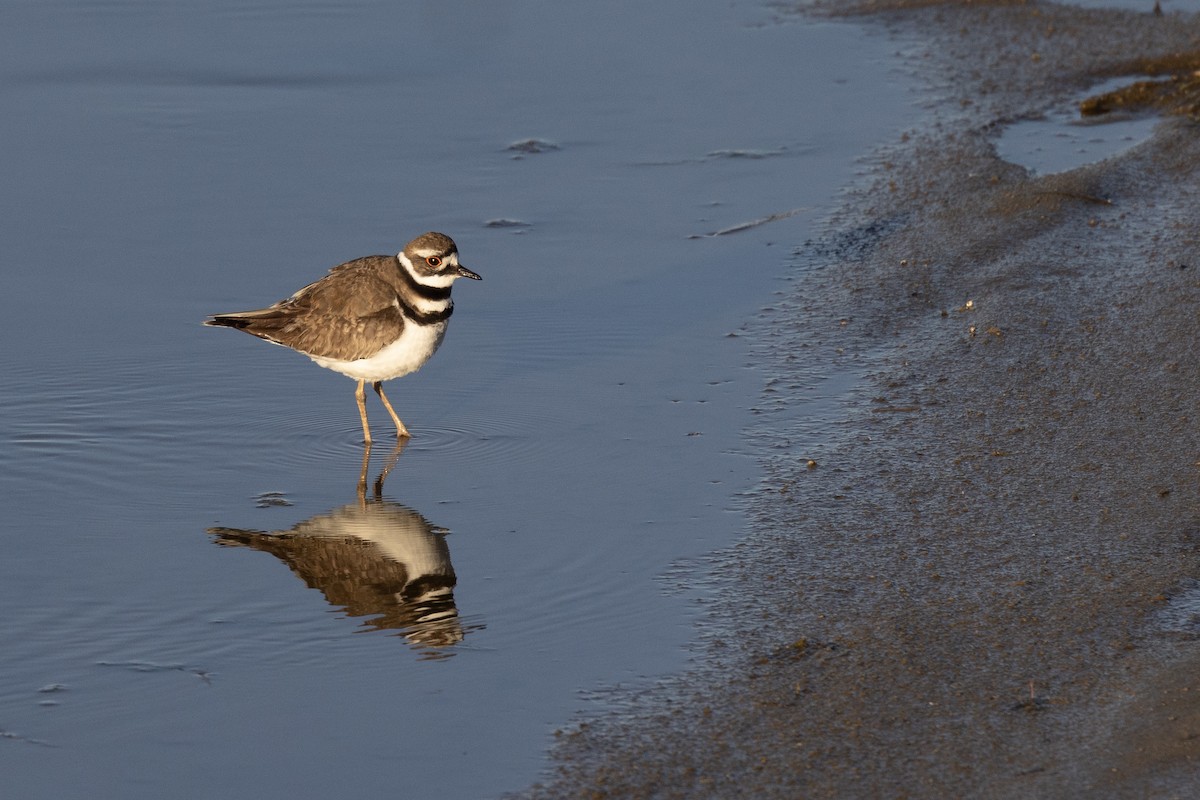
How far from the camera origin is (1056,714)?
4.50 meters

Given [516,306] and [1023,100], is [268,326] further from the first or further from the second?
[1023,100]

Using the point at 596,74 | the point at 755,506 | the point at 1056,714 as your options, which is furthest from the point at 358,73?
the point at 1056,714

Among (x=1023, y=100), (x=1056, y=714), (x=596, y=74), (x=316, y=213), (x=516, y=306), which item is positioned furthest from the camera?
(x=596, y=74)

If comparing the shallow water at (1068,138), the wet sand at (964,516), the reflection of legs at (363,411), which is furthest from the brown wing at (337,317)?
the shallow water at (1068,138)

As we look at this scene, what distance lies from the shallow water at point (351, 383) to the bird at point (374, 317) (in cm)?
32

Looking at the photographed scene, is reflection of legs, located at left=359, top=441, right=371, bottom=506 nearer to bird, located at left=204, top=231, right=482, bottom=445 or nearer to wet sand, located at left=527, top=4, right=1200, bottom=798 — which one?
bird, located at left=204, top=231, right=482, bottom=445

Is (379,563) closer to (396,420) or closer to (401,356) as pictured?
(396,420)

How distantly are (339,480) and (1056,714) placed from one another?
3.48 meters

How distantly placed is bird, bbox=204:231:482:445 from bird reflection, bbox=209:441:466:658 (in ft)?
2.80

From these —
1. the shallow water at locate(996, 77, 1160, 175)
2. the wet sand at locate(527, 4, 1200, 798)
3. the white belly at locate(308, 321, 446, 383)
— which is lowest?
the wet sand at locate(527, 4, 1200, 798)

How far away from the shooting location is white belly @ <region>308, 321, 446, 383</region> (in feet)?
23.7

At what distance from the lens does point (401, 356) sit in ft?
23.7

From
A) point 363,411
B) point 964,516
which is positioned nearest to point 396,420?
point 363,411

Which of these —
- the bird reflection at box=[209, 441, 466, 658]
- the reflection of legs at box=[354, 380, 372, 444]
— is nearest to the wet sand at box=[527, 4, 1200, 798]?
the bird reflection at box=[209, 441, 466, 658]
